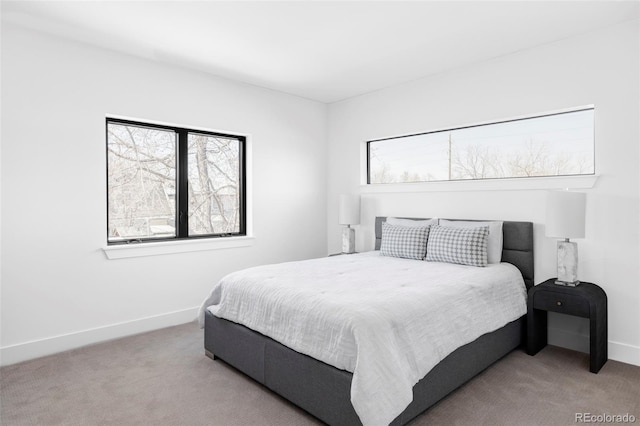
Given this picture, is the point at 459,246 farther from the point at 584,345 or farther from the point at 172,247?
the point at 172,247

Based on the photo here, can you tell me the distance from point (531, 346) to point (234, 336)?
2.28 meters

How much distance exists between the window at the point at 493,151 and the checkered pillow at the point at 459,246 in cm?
79

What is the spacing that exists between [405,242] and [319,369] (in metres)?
1.96

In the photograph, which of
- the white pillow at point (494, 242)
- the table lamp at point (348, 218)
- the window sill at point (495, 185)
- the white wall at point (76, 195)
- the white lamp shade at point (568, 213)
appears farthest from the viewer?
the table lamp at point (348, 218)

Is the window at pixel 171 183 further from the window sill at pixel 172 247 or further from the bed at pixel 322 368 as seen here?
the bed at pixel 322 368

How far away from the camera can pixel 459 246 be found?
335cm

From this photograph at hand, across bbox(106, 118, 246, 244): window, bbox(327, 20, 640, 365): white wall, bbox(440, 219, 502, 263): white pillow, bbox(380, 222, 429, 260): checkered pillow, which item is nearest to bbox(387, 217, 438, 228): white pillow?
bbox(380, 222, 429, 260): checkered pillow

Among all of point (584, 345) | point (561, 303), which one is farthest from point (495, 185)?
point (584, 345)

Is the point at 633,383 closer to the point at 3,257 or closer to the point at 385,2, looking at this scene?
the point at 385,2

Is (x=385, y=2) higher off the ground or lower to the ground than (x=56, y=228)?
higher

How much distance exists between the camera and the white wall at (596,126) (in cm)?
293

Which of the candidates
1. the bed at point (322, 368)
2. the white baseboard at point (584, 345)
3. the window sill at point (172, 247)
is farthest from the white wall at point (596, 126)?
the window sill at point (172, 247)

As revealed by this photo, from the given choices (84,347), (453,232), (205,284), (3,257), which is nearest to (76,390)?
(84,347)

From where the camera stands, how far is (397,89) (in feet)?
14.6
